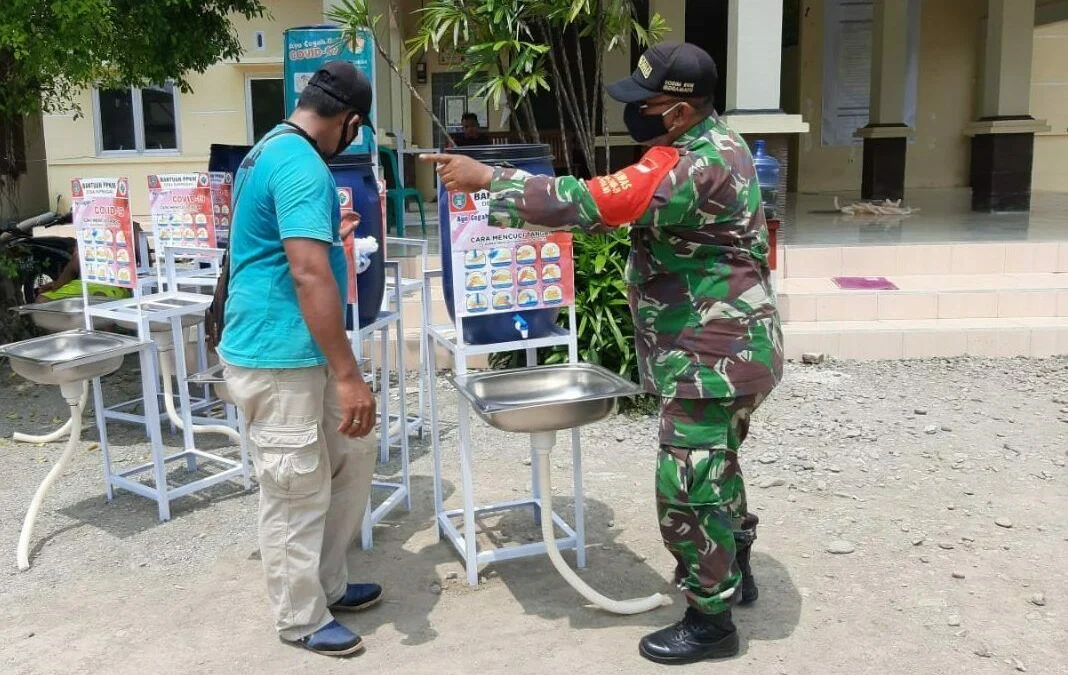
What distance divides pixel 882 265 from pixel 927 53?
8.50m

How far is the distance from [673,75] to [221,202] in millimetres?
3376

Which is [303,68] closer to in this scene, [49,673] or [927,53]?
[49,673]

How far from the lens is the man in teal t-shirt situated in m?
2.59

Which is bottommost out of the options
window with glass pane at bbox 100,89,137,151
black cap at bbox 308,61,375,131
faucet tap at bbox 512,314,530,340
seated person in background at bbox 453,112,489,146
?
faucet tap at bbox 512,314,530,340

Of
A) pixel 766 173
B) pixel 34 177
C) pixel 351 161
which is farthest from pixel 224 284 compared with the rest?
pixel 34 177

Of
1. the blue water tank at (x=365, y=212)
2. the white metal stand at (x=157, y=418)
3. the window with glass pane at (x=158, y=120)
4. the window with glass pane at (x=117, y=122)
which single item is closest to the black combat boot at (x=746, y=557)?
the blue water tank at (x=365, y=212)

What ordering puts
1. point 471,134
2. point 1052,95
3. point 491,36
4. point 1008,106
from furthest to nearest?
1. point 1052,95
2. point 1008,106
3. point 471,134
4. point 491,36

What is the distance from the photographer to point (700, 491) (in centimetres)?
271

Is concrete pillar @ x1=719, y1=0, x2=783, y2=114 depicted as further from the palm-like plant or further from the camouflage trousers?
the camouflage trousers

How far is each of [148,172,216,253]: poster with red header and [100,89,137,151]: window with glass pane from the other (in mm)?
9825

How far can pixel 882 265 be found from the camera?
7.37 m

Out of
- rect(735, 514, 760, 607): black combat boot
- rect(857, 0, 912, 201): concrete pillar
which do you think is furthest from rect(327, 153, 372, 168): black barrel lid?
rect(857, 0, 912, 201): concrete pillar

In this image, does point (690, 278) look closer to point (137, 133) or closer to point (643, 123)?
point (643, 123)

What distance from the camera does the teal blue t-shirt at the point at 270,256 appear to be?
2.61m
